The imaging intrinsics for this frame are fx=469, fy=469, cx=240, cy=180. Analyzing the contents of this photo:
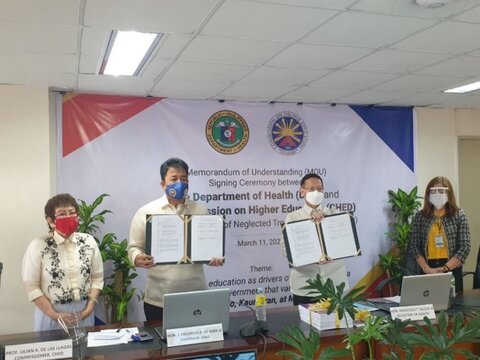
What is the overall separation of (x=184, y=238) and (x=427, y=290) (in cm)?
148

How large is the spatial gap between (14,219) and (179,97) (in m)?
1.83

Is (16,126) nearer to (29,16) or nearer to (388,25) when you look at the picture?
(29,16)

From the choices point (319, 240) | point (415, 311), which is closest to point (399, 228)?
point (319, 240)

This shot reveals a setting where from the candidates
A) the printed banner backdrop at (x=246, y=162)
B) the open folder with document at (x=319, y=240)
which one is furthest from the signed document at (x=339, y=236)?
the printed banner backdrop at (x=246, y=162)

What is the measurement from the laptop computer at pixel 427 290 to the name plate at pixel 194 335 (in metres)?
1.09

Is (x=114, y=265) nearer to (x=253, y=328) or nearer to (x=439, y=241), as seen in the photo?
(x=253, y=328)

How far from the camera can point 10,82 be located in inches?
152

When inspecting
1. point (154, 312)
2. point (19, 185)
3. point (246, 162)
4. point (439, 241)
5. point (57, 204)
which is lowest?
point (154, 312)

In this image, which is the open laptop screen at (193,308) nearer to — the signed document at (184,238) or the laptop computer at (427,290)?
the signed document at (184,238)

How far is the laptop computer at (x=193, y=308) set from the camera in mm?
2283

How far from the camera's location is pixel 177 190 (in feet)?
10.4

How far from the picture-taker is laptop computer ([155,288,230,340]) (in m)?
2.28

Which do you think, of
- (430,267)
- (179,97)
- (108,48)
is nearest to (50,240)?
(108,48)

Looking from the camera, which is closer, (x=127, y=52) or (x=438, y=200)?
(x=127, y=52)
